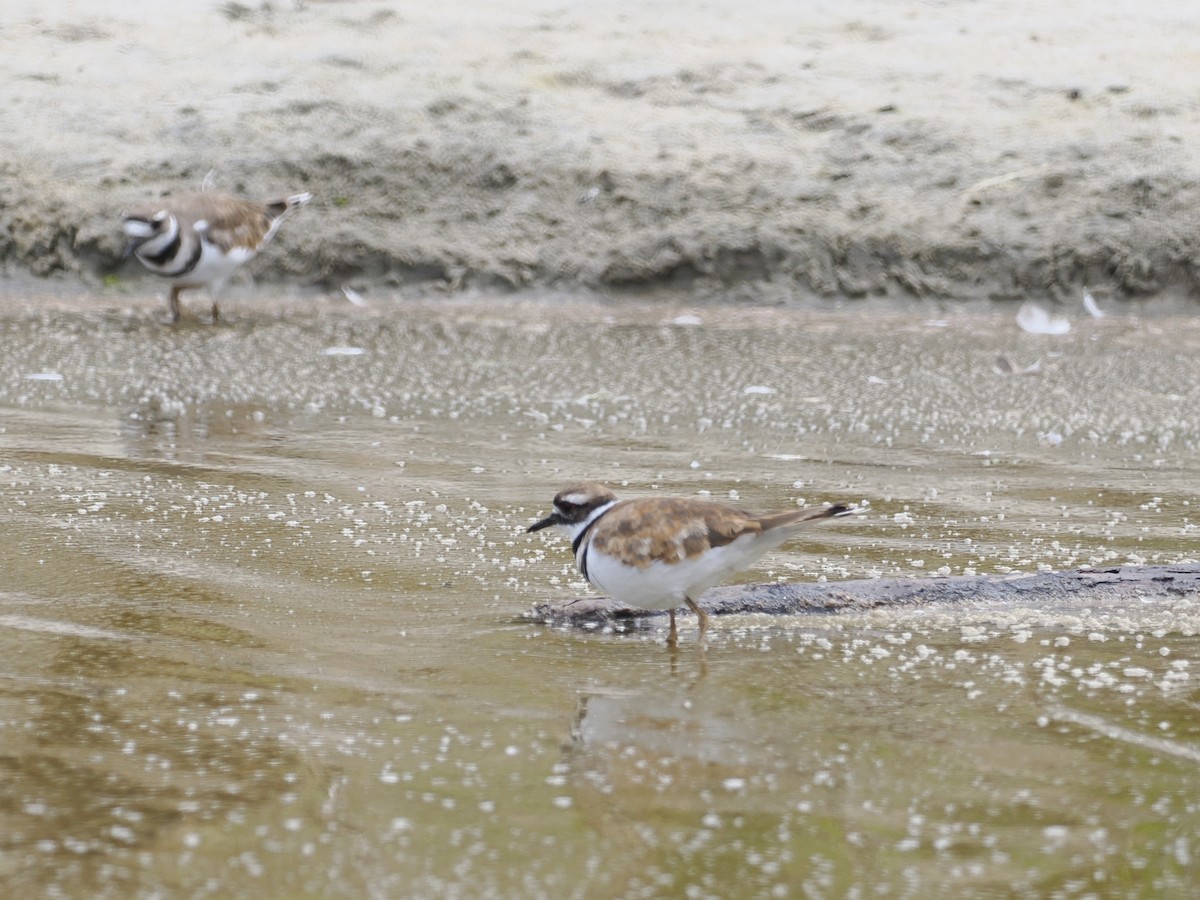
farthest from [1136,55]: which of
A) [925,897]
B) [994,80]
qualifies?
[925,897]

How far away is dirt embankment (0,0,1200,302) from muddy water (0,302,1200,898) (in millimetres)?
1833

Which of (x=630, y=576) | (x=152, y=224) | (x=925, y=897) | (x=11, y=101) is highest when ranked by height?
(x=11, y=101)

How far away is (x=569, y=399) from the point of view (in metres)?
7.43

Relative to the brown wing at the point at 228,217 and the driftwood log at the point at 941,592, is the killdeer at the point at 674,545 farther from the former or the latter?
the brown wing at the point at 228,217

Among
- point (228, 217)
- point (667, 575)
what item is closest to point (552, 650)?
point (667, 575)

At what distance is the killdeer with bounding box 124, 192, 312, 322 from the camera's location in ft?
29.3

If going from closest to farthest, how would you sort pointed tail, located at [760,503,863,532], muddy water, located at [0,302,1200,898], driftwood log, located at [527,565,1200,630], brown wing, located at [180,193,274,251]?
muddy water, located at [0,302,1200,898], pointed tail, located at [760,503,863,532], driftwood log, located at [527,565,1200,630], brown wing, located at [180,193,274,251]

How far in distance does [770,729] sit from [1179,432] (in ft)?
12.7

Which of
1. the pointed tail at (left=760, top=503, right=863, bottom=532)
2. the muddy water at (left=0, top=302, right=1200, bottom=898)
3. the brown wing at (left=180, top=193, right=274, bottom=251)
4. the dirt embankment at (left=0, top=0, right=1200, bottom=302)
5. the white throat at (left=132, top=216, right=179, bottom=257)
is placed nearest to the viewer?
the muddy water at (left=0, top=302, right=1200, bottom=898)

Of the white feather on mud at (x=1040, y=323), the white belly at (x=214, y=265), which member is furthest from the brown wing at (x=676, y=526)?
the white belly at (x=214, y=265)

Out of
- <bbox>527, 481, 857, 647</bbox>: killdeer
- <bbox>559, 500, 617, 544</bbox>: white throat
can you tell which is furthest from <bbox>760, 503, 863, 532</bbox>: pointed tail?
<bbox>559, 500, 617, 544</bbox>: white throat

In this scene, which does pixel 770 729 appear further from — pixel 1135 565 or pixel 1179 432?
pixel 1179 432

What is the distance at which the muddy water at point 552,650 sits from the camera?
9.79 feet

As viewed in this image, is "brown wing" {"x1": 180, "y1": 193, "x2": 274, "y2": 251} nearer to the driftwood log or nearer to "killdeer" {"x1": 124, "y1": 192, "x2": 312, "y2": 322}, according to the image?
"killdeer" {"x1": 124, "y1": 192, "x2": 312, "y2": 322}
